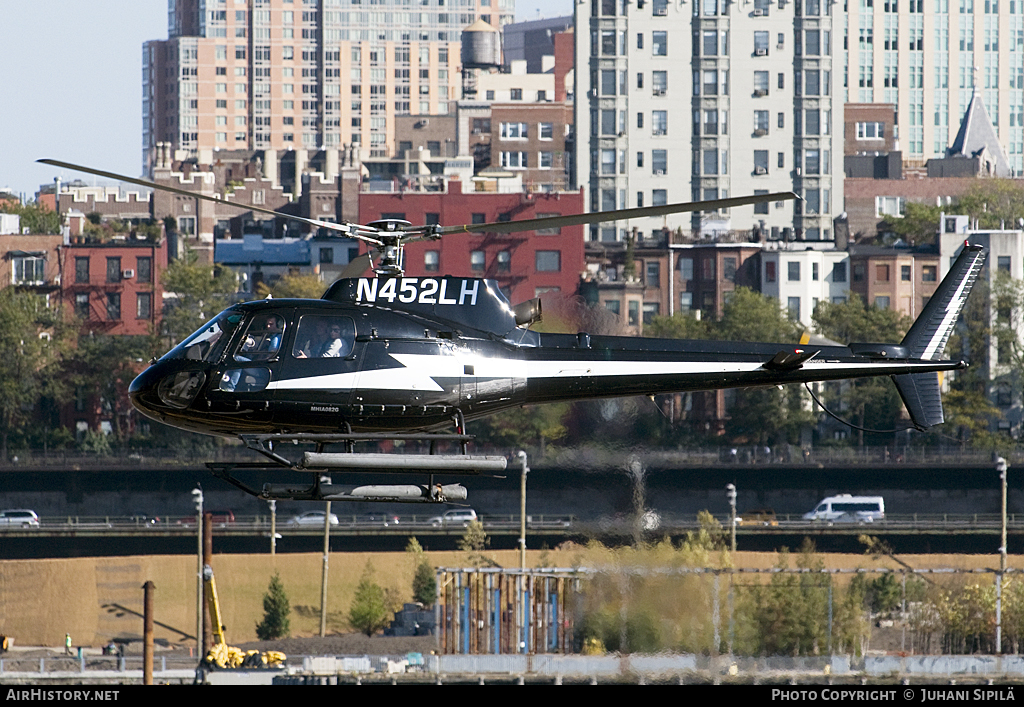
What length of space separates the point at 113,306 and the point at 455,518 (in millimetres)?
27188

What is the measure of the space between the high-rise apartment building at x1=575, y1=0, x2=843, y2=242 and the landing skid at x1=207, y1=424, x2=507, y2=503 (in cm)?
7874

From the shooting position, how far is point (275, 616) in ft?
177

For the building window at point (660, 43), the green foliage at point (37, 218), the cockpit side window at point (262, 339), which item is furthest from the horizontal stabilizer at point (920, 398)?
the green foliage at point (37, 218)

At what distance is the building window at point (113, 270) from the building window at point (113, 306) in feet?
2.50

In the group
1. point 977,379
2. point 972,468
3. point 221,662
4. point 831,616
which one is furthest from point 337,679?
point 977,379

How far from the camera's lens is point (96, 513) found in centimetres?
6938

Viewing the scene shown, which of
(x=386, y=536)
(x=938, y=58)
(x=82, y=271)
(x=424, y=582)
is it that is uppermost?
(x=938, y=58)

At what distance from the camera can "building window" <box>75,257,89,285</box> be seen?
81125mm

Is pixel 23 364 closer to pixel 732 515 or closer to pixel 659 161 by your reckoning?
pixel 732 515

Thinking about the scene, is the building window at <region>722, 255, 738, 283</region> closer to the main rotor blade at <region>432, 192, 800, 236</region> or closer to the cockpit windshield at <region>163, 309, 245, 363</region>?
the main rotor blade at <region>432, 192, 800, 236</region>

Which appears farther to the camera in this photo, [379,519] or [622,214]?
[379,519]

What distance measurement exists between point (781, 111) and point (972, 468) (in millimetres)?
36733

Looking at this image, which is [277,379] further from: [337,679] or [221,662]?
[221,662]

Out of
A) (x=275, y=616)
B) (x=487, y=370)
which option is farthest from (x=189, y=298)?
(x=487, y=370)
